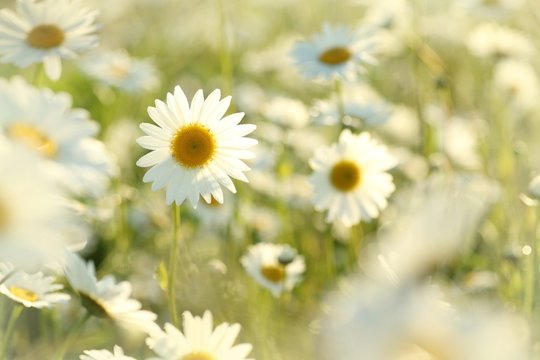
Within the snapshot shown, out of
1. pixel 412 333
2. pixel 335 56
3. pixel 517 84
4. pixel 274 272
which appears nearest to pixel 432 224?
pixel 412 333

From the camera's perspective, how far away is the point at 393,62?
2738 mm

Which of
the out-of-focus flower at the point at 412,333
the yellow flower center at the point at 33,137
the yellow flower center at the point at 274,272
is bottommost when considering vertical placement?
the out-of-focus flower at the point at 412,333

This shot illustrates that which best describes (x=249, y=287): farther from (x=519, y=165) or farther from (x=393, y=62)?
(x=393, y=62)

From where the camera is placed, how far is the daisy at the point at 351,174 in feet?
3.97

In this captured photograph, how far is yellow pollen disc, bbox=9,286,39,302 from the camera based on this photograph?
862 millimetres

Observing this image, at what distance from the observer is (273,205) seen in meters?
1.83

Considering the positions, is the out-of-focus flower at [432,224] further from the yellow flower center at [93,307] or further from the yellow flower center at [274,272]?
the yellow flower center at [93,307]

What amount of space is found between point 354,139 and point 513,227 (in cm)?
30

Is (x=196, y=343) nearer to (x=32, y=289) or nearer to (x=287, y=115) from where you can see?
(x=32, y=289)

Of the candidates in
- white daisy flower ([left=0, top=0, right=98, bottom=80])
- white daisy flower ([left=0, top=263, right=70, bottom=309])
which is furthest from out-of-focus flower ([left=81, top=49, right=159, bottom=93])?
white daisy flower ([left=0, top=263, right=70, bottom=309])

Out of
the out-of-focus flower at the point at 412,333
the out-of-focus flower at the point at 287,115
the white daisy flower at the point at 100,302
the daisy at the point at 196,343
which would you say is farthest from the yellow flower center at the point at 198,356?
the out-of-focus flower at the point at 287,115

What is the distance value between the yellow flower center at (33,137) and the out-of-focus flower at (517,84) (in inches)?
51.5

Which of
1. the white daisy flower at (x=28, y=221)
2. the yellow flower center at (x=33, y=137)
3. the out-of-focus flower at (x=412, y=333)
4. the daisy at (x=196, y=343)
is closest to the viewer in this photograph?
the out-of-focus flower at (x=412, y=333)

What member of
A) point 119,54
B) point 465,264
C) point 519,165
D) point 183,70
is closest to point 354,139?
point 519,165
